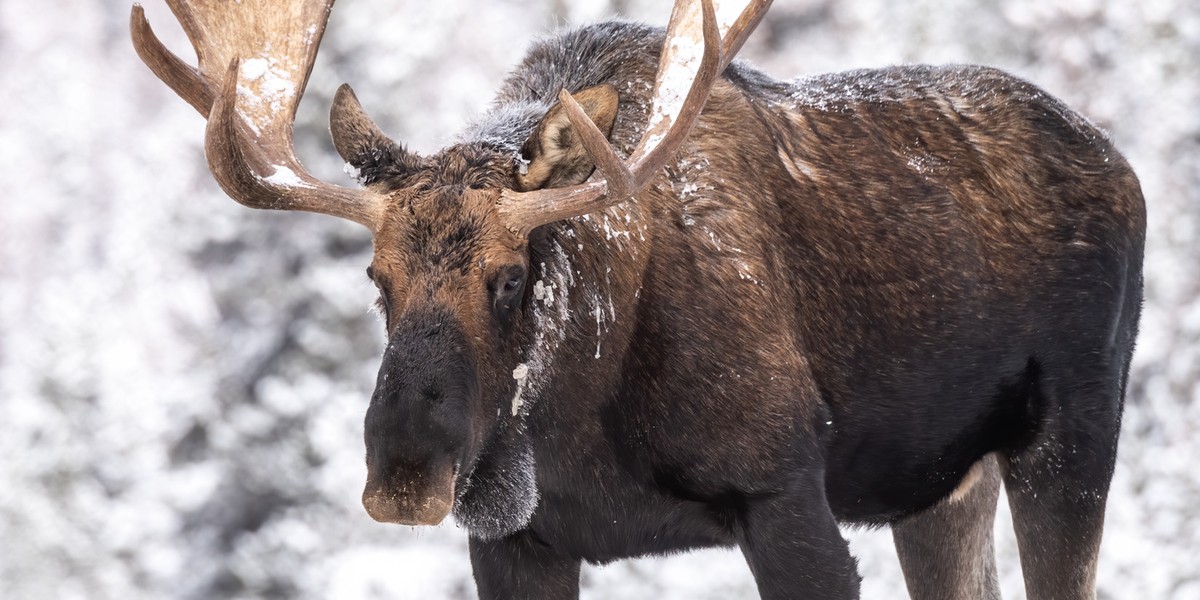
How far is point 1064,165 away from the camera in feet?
16.8

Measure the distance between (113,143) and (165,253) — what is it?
2.70ft

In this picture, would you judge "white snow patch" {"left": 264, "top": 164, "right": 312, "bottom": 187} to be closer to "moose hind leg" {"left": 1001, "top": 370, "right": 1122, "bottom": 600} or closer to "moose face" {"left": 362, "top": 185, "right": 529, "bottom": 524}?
"moose face" {"left": 362, "top": 185, "right": 529, "bottom": 524}

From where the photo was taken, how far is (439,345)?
3631 millimetres

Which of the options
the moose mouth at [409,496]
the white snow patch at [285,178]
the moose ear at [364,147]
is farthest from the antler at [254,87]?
the moose mouth at [409,496]

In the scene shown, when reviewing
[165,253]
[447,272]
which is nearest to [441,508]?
[447,272]

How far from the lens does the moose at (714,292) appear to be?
152 inches

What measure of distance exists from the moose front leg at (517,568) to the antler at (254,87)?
3.83ft

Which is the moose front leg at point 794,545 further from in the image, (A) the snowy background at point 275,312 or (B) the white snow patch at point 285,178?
(A) the snowy background at point 275,312

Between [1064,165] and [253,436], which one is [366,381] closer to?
[253,436]

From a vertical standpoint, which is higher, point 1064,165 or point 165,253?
point 165,253

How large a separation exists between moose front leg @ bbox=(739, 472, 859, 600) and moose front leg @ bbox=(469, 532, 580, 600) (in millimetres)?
665

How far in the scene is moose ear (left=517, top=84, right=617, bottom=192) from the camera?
401cm

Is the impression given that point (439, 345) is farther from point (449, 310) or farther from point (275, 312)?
point (275, 312)

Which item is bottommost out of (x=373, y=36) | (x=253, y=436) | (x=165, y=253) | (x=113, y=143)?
(x=253, y=436)
